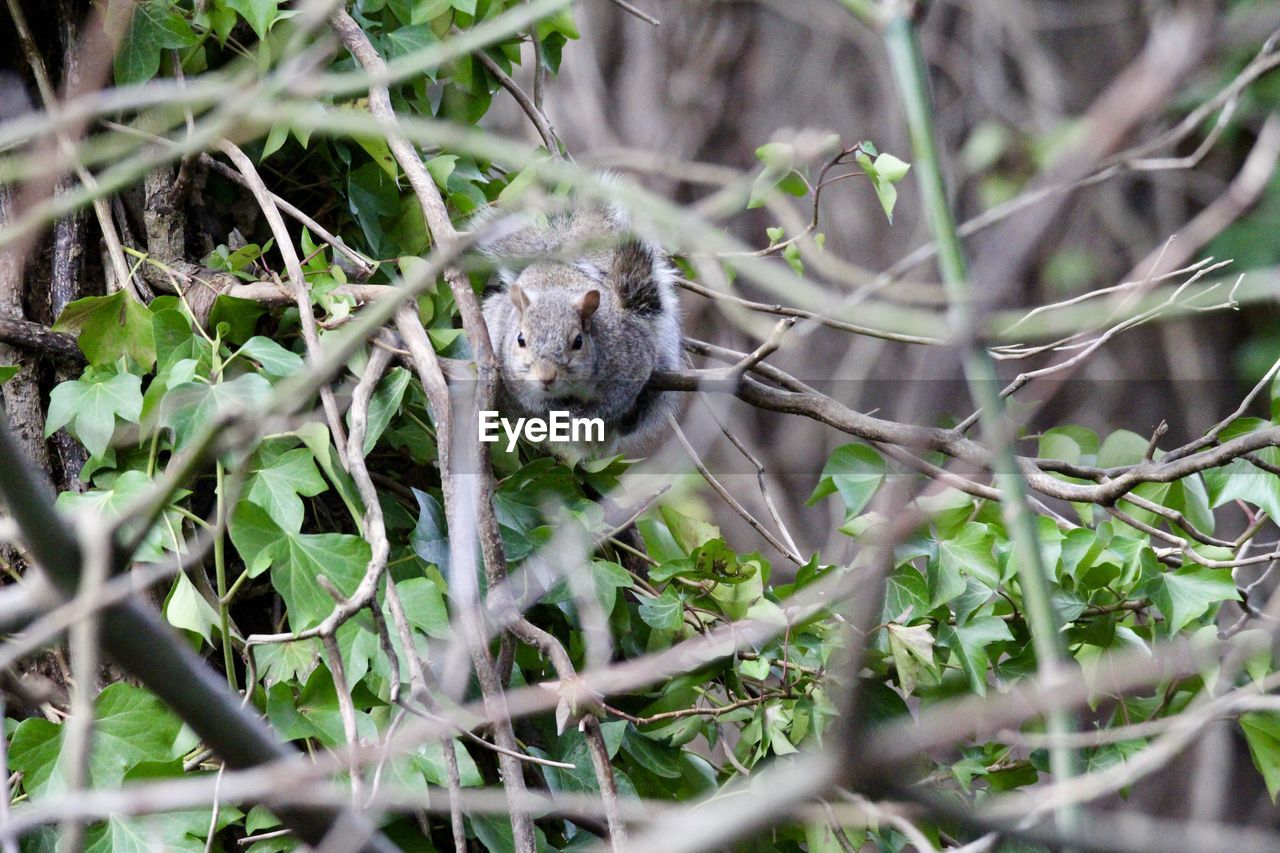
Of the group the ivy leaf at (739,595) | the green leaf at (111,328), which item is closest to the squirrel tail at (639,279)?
the ivy leaf at (739,595)

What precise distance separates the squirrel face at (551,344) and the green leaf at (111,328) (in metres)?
0.56

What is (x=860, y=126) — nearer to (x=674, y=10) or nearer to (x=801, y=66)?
(x=801, y=66)

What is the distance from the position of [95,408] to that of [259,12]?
0.34m

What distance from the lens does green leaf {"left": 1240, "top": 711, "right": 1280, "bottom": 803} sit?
0.94 m

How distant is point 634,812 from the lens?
2.72 ft

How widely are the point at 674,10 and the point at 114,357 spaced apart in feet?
7.89

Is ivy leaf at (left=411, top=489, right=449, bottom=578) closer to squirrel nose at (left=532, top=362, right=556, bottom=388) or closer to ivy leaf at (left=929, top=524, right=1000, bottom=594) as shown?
A: ivy leaf at (left=929, top=524, right=1000, bottom=594)

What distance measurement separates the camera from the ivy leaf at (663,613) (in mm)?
954

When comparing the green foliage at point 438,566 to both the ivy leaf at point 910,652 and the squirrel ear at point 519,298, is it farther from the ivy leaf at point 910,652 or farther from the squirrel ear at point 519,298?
the squirrel ear at point 519,298

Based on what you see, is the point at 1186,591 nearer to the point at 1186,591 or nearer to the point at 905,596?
the point at 1186,591

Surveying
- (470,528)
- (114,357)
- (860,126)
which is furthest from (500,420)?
(860,126)

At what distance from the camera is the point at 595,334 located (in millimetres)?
1488

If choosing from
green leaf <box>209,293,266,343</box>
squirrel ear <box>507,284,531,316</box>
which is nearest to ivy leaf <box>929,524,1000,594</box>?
green leaf <box>209,293,266,343</box>

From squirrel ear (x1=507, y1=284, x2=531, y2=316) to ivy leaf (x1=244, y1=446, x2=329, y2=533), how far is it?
64cm
